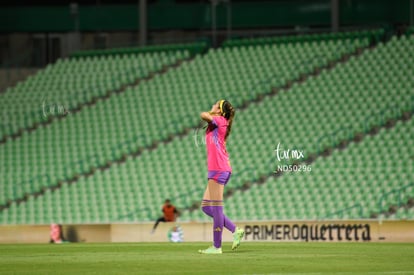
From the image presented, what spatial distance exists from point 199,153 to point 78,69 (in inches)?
357

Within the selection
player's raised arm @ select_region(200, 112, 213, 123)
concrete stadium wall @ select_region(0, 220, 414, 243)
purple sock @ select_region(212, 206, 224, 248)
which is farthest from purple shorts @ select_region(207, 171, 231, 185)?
concrete stadium wall @ select_region(0, 220, 414, 243)

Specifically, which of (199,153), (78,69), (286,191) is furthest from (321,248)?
(78,69)

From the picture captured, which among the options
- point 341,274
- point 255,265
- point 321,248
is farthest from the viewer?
point 321,248

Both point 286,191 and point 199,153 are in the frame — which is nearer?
point 286,191

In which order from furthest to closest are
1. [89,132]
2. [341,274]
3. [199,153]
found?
[89,132]
[199,153]
[341,274]

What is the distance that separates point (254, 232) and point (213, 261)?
1069 cm

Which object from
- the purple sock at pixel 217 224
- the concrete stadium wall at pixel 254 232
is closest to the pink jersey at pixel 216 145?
the purple sock at pixel 217 224

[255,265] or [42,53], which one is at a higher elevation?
[42,53]

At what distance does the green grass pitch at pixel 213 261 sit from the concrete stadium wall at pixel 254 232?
17.1 ft

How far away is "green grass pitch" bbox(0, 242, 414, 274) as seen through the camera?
43.2 feet

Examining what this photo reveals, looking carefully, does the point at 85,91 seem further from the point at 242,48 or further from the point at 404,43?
the point at 404,43

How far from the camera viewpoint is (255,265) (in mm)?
13844

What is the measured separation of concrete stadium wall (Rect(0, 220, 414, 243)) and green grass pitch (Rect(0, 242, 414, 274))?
5.20 m

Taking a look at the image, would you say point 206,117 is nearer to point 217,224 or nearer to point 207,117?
point 207,117
